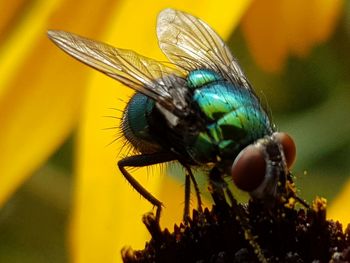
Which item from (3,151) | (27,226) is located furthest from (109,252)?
(27,226)

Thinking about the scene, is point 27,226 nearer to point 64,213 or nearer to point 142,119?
point 64,213

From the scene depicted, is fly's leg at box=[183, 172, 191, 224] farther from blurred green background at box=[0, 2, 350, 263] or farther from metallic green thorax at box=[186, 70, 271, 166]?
blurred green background at box=[0, 2, 350, 263]

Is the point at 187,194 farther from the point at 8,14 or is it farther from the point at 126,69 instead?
the point at 8,14

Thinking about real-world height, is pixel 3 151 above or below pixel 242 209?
below

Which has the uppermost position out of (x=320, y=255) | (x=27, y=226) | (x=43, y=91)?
(x=320, y=255)

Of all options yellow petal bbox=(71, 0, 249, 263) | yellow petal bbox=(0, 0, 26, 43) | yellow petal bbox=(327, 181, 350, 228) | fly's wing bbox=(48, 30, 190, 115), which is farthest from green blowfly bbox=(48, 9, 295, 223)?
yellow petal bbox=(0, 0, 26, 43)

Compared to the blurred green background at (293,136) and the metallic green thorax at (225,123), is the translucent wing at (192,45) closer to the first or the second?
the metallic green thorax at (225,123)

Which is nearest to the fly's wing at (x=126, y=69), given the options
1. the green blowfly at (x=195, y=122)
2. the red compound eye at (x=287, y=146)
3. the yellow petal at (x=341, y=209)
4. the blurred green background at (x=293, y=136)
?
the green blowfly at (x=195, y=122)
